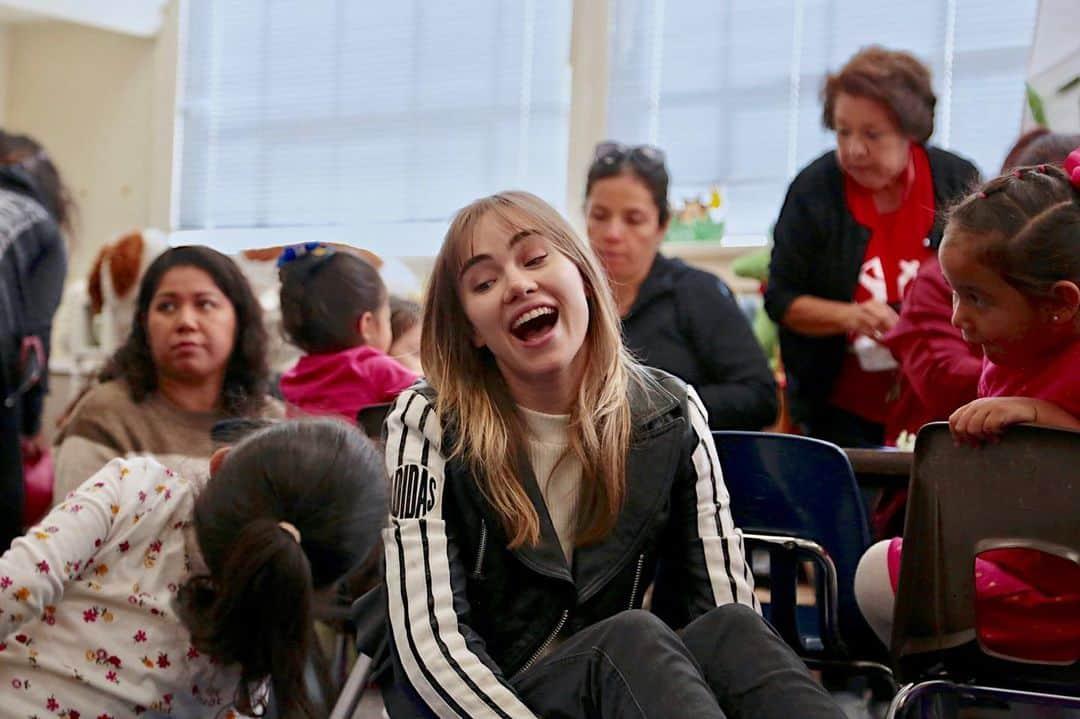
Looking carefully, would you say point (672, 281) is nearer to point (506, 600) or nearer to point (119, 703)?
point (506, 600)

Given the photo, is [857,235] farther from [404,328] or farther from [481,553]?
[481,553]

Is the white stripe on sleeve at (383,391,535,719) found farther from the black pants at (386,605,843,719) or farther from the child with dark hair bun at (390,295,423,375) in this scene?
the child with dark hair bun at (390,295,423,375)

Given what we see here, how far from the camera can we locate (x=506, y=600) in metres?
1.69

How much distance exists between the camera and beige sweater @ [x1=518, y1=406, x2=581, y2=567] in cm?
174

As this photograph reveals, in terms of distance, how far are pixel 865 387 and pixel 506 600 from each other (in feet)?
4.28

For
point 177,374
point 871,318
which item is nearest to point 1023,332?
point 871,318

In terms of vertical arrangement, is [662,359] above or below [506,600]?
above

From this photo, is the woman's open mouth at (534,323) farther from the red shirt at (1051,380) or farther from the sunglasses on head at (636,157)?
the sunglasses on head at (636,157)

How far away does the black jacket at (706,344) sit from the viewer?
2559 mm

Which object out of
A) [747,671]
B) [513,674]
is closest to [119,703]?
[513,674]

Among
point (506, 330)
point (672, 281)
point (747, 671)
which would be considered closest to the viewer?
point (747, 671)

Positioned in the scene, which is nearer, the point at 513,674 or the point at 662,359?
the point at 513,674

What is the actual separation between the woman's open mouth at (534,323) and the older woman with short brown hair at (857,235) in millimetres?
1051

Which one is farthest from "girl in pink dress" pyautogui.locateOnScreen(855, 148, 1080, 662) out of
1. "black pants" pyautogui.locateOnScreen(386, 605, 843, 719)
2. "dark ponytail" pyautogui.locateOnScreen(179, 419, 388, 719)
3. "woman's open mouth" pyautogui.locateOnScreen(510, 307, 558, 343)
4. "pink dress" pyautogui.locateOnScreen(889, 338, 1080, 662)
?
"dark ponytail" pyautogui.locateOnScreen(179, 419, 388, 719)
